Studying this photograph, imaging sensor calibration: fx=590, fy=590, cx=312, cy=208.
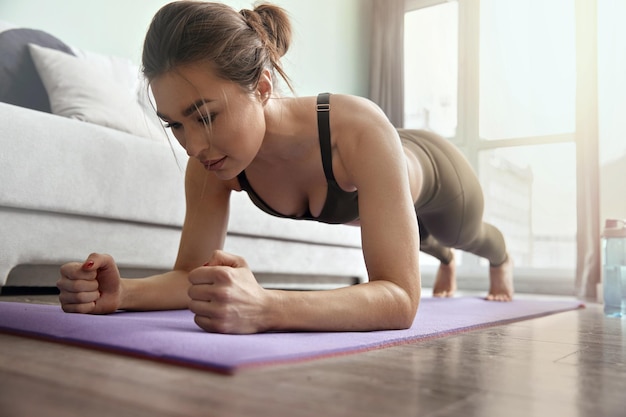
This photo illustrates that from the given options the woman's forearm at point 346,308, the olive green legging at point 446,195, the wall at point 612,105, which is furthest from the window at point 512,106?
the woman's forearm at point 346,308

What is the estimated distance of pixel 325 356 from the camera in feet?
2.49

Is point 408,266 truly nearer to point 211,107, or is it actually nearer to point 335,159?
point 335,159

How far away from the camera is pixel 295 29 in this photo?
7.61 feet

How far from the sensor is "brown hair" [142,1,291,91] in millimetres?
989

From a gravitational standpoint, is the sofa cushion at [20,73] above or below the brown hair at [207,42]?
above

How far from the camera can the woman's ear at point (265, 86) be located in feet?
3.54

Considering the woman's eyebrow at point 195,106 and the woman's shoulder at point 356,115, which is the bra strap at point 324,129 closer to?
the woman's shoulder at point 356,115

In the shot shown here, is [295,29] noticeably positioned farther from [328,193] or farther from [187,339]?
[187,339]

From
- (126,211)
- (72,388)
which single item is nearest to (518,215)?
(126,211)

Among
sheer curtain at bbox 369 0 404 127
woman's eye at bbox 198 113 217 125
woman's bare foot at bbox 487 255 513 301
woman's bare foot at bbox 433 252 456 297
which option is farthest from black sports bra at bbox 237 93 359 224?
sheer curtain at bbox 369 0 404 127

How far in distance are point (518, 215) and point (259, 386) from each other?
3900mm

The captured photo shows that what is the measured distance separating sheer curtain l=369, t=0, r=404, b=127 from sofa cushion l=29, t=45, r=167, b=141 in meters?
2.70

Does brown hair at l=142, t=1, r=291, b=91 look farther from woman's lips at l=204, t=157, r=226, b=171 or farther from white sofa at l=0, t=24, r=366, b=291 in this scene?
white sofa at l=0, t=24, r=366, b=291

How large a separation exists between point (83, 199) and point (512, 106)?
11.0ft
